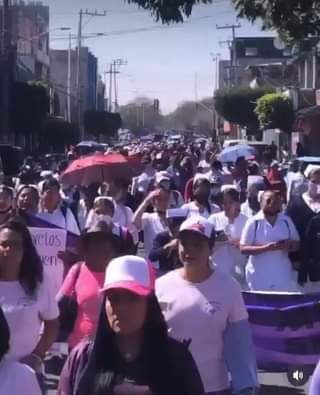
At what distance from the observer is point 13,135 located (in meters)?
66.2

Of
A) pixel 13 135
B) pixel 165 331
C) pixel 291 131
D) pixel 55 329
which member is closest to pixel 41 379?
pixel 55 329

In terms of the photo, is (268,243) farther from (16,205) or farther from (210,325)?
(210,325)

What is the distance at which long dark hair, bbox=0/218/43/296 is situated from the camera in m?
6.60

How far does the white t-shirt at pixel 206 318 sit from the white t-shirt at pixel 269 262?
16.3 feet

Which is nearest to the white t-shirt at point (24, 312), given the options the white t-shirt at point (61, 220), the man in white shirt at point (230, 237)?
the white t-shirt at point (61, 220)

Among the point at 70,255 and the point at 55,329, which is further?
the point at 70,255

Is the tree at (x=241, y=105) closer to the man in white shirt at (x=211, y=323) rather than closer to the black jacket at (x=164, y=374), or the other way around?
the man in white shirt at (x=211, y=323)

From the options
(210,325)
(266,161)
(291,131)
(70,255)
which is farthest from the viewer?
(291,131)

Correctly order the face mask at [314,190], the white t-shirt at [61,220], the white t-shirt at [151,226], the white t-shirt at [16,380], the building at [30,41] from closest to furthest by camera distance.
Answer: the white t-shirt at [16,380]
the white t-shirt at [61,220]
the white t-shirt at [151,226]
the face mask at [314,190]
the building at [30,41]

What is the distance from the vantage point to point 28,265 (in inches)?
262

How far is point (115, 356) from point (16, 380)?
377 millimetres

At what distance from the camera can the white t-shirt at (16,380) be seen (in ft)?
14.1

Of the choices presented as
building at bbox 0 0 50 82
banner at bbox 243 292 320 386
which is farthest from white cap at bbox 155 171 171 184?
building at bbox 0 0 50 82

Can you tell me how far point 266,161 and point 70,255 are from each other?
61.3 ft
